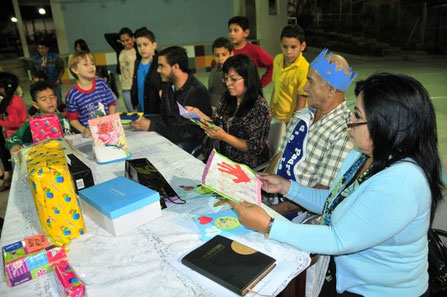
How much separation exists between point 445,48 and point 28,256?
13.5 metres

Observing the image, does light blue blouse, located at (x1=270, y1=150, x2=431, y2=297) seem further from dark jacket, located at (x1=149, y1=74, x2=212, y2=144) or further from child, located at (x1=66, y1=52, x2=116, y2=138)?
child, located at (x1=66, y1=52, x2=116, y2=138)

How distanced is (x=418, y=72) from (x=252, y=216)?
9.17m

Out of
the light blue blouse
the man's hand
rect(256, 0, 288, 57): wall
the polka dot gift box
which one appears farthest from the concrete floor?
the light blue blouse

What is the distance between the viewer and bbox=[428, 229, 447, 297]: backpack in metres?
1.45

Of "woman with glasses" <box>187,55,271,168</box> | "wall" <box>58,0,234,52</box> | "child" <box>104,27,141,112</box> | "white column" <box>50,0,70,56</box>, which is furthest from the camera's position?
"wall" <box>58,0,234,52</box>

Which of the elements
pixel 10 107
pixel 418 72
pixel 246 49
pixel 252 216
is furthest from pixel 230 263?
pixel 418 72

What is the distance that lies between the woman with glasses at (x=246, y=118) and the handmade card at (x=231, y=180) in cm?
91

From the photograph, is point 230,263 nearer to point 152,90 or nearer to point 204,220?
point 204,220

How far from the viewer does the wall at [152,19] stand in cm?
845

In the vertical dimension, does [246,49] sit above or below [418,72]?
above

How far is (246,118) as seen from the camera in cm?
243

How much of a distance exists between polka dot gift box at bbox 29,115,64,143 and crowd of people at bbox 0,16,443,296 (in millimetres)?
359

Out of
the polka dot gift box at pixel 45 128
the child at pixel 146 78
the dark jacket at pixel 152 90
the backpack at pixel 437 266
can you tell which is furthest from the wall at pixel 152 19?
the backpack at pixel 437 266

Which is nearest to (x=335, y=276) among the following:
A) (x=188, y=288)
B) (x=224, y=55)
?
(x=188, y=288)
